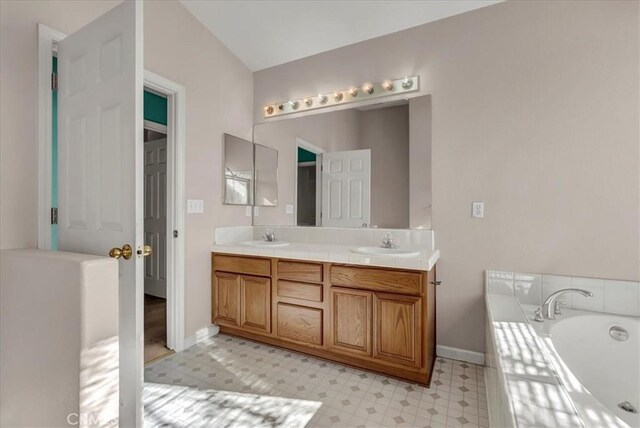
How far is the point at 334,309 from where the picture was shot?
2.07 metres

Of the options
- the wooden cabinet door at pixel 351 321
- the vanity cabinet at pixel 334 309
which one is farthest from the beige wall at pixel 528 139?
the wooden cabinet door at pixel 351 321

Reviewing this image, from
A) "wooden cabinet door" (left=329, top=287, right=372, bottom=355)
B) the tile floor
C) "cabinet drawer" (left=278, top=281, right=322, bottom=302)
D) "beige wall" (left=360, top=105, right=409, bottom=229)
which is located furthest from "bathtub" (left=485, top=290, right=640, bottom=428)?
"cabinet drawer" (left=278, top=281, right=322, bottom=302)

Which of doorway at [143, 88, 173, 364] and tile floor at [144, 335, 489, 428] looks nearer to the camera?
tile floor at [144, 335, 489, 428]

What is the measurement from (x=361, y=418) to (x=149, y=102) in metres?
3.24

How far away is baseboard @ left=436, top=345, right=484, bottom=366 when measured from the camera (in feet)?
7.03

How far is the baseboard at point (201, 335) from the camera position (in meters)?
2.39

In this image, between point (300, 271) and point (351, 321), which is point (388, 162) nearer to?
point (300, 271)

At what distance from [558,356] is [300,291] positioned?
4.89ft

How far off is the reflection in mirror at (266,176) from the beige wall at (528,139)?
52.6 inches

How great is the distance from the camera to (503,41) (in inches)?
81.3

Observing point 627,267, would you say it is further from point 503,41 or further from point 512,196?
point 503,41

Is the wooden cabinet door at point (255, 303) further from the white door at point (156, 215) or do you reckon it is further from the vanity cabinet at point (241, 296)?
the white door at point (156, 215)

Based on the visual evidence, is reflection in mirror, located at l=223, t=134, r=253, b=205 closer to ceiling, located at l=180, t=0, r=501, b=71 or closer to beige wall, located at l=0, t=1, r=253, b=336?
beige wall, located at l=0, t=1, r=253, b=336

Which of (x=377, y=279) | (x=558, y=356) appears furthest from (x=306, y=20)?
(x=558, y=356)
